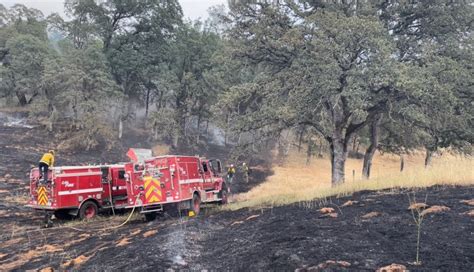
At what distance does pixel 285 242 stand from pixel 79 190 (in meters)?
13.5

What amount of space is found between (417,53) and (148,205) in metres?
13.9

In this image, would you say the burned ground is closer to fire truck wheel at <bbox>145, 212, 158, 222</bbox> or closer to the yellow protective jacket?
fire truck wheel at <bbox>145, 212, 158, 222</bbox>

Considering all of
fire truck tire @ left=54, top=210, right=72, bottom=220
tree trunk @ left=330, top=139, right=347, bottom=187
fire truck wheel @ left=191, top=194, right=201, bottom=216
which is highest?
tree trunk @ left=330, top=139, right=347, bottom=187

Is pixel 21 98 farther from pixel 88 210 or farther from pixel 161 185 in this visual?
pixel 161 185

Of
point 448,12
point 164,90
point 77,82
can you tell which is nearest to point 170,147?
point 164,90

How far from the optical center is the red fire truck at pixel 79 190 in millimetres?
17938

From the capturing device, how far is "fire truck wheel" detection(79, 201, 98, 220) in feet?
61.6

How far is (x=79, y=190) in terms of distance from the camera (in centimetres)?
1878

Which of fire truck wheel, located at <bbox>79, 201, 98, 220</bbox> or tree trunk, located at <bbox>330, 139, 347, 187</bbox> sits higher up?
tree trunk, located at <bbox>330, 139, 347, 187</bbox>

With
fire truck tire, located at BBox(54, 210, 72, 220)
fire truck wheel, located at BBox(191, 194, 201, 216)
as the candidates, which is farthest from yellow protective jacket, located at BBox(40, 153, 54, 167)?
fire truck wheel, located at BBox(191, 194, 201, 216)

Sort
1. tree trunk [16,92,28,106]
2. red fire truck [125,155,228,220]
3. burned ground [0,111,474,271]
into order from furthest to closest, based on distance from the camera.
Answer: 1. tree trunk [16,92,28,106]
2. red fire truck [125,155,228,220]
3. burned ground [0,111,474,271]

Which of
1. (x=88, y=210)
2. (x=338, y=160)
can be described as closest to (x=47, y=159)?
(x=88, y=210)

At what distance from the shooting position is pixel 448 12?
1930 centimetres

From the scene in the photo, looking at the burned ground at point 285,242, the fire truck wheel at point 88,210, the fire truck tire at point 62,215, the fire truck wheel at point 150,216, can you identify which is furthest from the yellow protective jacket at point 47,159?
the fire truck wheel at point 150,216
